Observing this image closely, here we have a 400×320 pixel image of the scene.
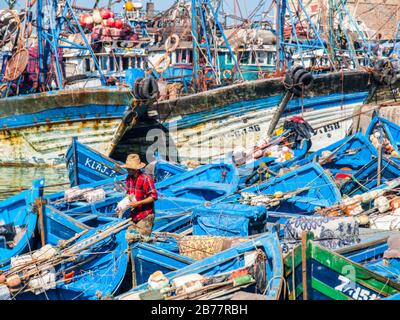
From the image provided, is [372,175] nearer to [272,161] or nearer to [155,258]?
[272,161]

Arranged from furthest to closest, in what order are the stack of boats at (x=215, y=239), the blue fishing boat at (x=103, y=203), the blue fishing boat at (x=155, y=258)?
the blue fishing boat at (x=103, y=203) → the blue fishing boat at (x=155, y=258) → the stack of boats at (x=215, y=239)

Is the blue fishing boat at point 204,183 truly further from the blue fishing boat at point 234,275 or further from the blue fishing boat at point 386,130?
the blue fishing boat at point 234,275

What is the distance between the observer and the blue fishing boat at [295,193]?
1114 cm

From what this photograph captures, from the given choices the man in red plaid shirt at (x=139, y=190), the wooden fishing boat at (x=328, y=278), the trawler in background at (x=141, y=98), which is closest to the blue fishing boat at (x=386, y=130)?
the trawler in background at (x=141, y=98)

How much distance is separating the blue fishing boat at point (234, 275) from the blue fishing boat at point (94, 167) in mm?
7200

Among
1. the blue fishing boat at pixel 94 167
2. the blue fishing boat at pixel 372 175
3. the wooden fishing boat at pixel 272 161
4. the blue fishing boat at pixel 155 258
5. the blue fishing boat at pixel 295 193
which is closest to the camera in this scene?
the blue fishing boat at pixel 155 258

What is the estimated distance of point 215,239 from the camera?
8352 mm

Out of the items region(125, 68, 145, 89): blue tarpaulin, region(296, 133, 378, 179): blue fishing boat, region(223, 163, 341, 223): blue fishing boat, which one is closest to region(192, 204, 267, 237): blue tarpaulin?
region(223, 163, 341, 223): blue fishing boat

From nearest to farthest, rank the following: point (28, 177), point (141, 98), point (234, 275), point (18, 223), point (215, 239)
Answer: point (234, 275) → point (215, 239) → point (18, 223) → point (141, 98) → point (28, 177)

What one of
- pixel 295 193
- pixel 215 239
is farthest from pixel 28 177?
pixel 215 239

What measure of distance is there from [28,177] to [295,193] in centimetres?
929

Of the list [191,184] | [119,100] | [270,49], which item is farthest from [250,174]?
[270,49]

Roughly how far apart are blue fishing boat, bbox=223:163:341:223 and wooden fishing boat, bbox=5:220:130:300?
2990mm

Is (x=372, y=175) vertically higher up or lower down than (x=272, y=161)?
higher up
